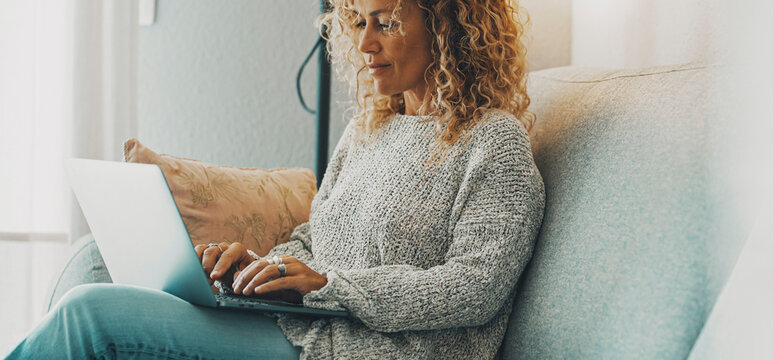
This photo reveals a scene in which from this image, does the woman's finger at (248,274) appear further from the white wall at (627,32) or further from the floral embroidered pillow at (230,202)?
the white wall at (627,32)

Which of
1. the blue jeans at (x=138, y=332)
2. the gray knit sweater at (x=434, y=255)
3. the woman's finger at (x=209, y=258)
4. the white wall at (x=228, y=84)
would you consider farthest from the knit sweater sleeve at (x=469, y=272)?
the white wall at (x=228, y=84)

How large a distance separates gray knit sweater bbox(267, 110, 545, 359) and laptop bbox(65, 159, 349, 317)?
0.04 meters

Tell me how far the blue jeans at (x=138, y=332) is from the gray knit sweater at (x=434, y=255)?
74 mm

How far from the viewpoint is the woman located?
2.91 ft

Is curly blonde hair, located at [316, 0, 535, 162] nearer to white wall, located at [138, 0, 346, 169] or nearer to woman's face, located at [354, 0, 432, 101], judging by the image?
woman's face, located at [354, 0, 432, 101]

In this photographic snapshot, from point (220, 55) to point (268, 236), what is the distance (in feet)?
3.27

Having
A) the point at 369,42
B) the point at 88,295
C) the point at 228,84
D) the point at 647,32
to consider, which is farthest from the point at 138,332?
the point at 228,84

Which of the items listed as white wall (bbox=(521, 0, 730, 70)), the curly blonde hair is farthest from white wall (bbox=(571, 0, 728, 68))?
A: the curly blonde hair

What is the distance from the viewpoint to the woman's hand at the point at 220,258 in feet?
3.37

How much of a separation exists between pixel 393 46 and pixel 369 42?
1.8 inches

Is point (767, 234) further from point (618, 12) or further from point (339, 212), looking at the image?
point (618, 12)

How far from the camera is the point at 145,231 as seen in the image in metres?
0.88

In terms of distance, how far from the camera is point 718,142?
A: 70cm

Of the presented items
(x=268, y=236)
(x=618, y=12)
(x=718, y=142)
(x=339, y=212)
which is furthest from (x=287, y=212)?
(x=718, y=142)
